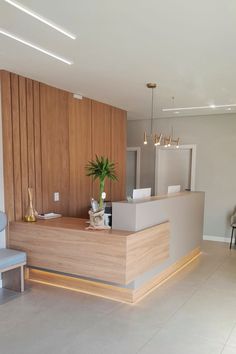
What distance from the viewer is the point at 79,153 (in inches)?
211

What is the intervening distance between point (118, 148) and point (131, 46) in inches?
140

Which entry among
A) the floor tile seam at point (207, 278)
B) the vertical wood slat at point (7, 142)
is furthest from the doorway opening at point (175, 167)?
the vertical wood slat at point (7, 142)

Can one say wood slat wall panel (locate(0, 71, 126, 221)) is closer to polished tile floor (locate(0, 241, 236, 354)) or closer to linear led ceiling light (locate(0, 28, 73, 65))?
linear led ceiling light (locate(0, 28, 73, 65))

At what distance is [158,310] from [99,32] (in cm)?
291

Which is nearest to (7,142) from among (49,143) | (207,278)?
(49,143)

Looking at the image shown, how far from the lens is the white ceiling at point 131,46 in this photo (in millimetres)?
2335

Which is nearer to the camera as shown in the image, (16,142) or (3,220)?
(3,220)

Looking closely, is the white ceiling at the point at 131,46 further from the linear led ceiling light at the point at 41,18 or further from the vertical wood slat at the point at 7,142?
the vertical wood slat at the point at 7,142

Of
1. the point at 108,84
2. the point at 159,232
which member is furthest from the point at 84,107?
the point at 159,232

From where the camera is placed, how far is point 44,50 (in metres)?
3.16

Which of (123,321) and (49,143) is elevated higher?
(49,143)

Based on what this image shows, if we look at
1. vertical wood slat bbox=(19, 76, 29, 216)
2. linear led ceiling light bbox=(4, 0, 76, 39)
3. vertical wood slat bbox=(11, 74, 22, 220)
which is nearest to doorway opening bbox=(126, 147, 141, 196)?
vertical wood slat bbox=(19, 76, 29, 216)

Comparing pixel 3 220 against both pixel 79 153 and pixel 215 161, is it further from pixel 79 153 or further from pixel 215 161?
pixel 215 161

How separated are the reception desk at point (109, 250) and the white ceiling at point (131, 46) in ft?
5.47
